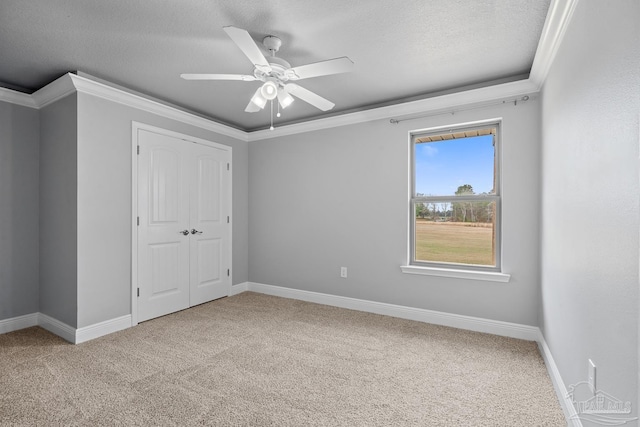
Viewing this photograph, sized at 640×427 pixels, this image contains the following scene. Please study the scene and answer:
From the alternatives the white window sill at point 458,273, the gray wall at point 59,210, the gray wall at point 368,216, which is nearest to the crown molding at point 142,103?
the gray wall at point 59,210

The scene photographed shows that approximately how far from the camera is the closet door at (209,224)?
3.92 m

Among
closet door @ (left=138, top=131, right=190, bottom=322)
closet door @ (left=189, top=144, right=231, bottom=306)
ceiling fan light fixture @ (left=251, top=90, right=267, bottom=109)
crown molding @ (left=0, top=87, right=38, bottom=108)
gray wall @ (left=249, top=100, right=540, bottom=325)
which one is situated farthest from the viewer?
closet door @ (left=189, top=144, right=231, bottom=306)

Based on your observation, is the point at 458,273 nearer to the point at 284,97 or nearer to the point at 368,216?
the point at 368,216

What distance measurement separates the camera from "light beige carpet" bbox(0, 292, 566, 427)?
1.81 meters

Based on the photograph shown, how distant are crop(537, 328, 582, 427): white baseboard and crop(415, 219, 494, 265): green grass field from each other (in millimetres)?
886

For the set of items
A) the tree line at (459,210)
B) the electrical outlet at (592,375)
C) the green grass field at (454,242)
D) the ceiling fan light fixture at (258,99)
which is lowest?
the electrical outlet at (592,375)

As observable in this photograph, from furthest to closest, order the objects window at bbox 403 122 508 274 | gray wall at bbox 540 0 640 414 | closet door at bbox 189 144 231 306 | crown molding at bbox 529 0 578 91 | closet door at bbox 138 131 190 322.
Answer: closet door at bbox 189 144 231 306 < closet door at bbox 138 131 190 322 < window at bbox 403 122 508 274 < crown molding at bbox 529 0 578 91 < gray wall at bbox 540 0 640 414

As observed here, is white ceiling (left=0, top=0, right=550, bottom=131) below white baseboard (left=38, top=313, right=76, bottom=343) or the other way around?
the other way around

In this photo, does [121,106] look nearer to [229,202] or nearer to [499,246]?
[229,202]

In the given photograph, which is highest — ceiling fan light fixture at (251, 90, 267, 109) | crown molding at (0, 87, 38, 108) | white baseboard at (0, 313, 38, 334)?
A: crown molding at (0, 87, 38, 108)

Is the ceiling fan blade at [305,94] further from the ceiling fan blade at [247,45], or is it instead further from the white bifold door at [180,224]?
the white bifold door at [180,224]

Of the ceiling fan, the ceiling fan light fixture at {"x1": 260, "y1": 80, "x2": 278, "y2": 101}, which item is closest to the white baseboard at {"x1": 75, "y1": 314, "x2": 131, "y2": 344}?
the ceiling fan

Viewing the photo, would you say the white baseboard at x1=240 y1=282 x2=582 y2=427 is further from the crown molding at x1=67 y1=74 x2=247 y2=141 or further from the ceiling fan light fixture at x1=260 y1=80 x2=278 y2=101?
the ceiling fan light fixture at x1=260 y1=80 x2=278 y2=101

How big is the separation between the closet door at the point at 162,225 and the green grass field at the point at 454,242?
2.73m
